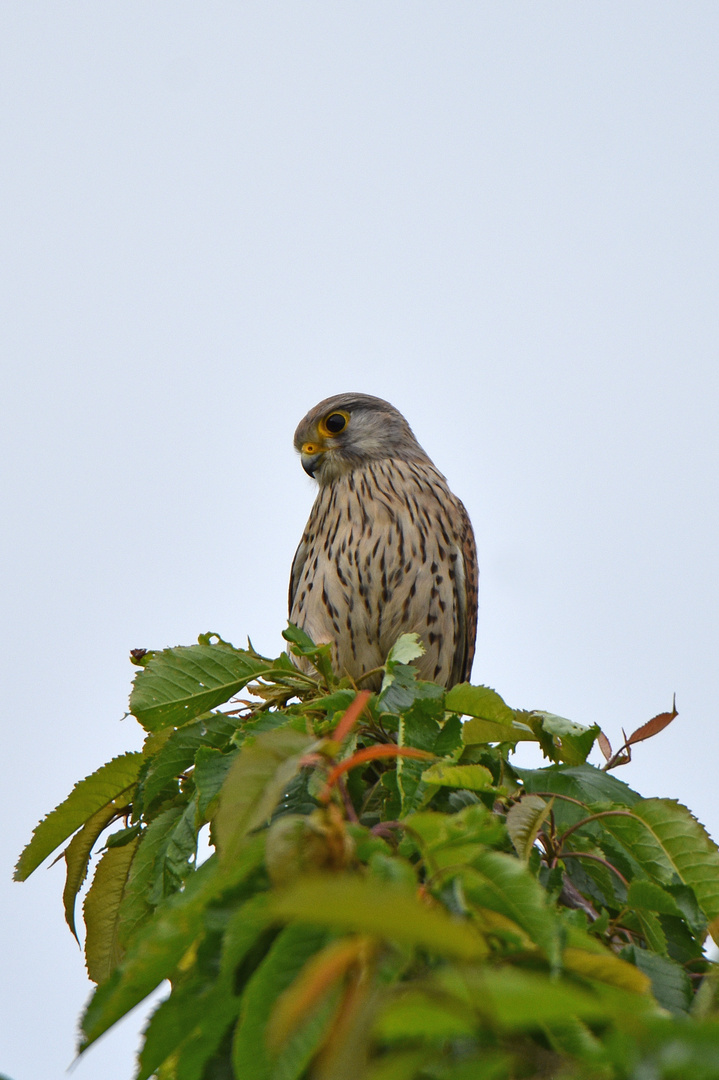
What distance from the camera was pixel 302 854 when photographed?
49.3 inches

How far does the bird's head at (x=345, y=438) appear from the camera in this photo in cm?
607

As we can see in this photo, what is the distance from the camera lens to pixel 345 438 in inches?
241

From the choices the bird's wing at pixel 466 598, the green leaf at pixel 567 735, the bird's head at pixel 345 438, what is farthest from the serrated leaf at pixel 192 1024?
the bird's head at pixel 345 438

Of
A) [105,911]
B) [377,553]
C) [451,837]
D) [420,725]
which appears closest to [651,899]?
[420,725]

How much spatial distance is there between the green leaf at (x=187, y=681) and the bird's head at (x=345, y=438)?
364 cm

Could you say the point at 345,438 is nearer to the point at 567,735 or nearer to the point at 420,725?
the point at 567,735

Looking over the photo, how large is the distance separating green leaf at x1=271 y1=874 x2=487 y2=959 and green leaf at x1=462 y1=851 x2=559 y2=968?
0.51 meters

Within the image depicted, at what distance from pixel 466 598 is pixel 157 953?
454 cm

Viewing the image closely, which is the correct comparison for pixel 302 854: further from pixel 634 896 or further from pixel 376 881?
pixel 634 896

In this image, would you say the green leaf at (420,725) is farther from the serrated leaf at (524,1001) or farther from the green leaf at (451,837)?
the serrated leaf at (524,1001)

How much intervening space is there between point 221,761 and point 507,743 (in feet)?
2.55

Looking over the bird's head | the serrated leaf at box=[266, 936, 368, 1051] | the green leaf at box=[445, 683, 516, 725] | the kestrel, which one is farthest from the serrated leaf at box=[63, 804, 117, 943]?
the bird's head

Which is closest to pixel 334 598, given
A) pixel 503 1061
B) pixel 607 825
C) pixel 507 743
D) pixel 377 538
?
pixel 377 538

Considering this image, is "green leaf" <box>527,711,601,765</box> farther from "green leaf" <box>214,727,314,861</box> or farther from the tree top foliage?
"green leaf" <box>214,727,314,861</box>
